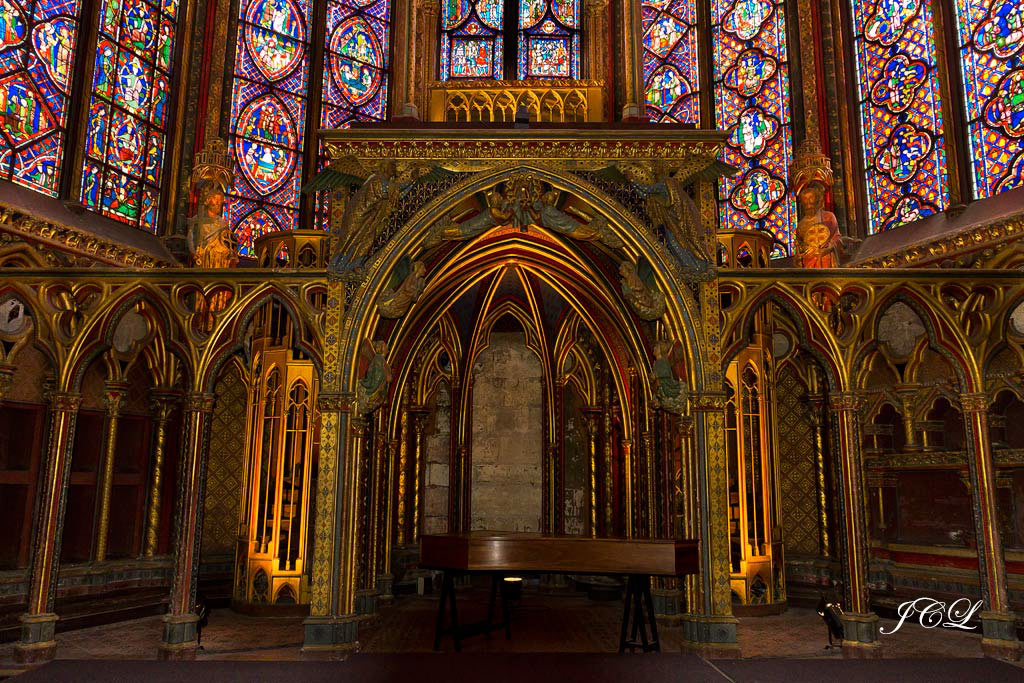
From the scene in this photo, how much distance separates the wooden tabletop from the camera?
28.1ft

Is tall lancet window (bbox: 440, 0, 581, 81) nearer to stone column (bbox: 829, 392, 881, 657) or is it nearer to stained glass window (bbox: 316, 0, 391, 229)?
stained glass window (bbox: 316, 0, 391, 229)

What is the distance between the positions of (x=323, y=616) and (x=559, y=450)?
325 inches

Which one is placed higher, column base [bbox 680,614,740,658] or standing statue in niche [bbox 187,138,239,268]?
standing statue in niche [bbox 187,138,239,268]

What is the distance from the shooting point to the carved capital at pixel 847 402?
32.5 ft

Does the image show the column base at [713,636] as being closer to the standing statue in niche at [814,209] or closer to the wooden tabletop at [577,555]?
the wooden tabletop at [577,555]

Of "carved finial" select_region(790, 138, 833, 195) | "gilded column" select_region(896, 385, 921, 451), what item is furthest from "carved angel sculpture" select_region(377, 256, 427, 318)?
"gilded column" select_region(896, 385, 921, 451)

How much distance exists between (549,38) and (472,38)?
183 centimetres

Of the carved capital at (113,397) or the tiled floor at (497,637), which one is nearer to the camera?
the tiled floor at (497,637)

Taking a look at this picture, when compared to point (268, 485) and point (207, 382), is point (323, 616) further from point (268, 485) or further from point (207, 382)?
point (268, 485)

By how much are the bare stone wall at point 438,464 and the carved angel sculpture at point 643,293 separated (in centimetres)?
757

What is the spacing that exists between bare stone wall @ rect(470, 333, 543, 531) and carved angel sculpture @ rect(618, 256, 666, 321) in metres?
7.25

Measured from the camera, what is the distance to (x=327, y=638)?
953 centimetres

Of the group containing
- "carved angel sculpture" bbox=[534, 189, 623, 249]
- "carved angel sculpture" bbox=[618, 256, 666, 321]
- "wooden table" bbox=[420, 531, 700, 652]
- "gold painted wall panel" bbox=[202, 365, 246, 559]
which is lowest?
"wooden table" bbox=[420, 531, 700, 652]

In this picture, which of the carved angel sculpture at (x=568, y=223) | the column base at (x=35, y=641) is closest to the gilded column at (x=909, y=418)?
the carved angel sculpture at (x=568, y=223)
